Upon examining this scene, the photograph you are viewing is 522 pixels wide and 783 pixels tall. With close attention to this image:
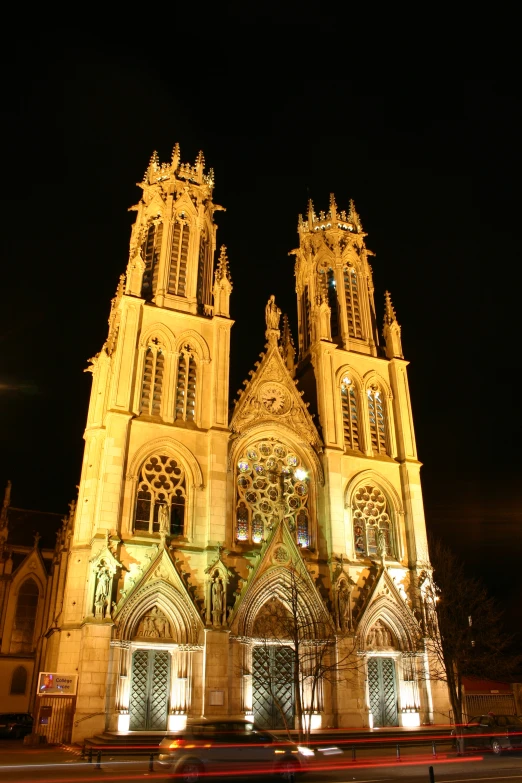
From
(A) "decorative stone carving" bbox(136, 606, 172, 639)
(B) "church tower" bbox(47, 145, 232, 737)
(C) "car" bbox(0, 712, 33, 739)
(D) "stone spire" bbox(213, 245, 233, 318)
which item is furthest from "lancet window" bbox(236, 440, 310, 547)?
(C) "car" bbox(0, 712, 33, 739)

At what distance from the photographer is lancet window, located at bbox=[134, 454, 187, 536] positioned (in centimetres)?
2908

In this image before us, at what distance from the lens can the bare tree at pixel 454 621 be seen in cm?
3031

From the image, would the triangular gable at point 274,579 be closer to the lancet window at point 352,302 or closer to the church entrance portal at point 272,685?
the church entrance portal at point 272,685

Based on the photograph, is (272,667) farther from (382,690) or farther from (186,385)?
(186,385)

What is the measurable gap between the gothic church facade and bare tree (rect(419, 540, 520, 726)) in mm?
576

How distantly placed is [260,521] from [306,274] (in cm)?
2007

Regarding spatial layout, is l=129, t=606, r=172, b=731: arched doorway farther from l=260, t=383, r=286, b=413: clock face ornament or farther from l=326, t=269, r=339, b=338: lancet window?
l=326, t=269, r=339, b=338: lancet window

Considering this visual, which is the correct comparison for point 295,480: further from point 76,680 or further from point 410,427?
point 76,680

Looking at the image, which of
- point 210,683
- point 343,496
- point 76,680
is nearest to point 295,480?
point 343,496

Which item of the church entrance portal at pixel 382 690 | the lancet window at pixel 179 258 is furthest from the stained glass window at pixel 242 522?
the lancet window at pixel 179 258

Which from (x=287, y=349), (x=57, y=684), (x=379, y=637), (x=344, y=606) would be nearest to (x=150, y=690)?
(x=57, y=684)

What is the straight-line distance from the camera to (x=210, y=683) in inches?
1035

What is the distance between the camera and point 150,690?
26.8 metres

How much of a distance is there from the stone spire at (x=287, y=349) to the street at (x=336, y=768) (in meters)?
22.9
